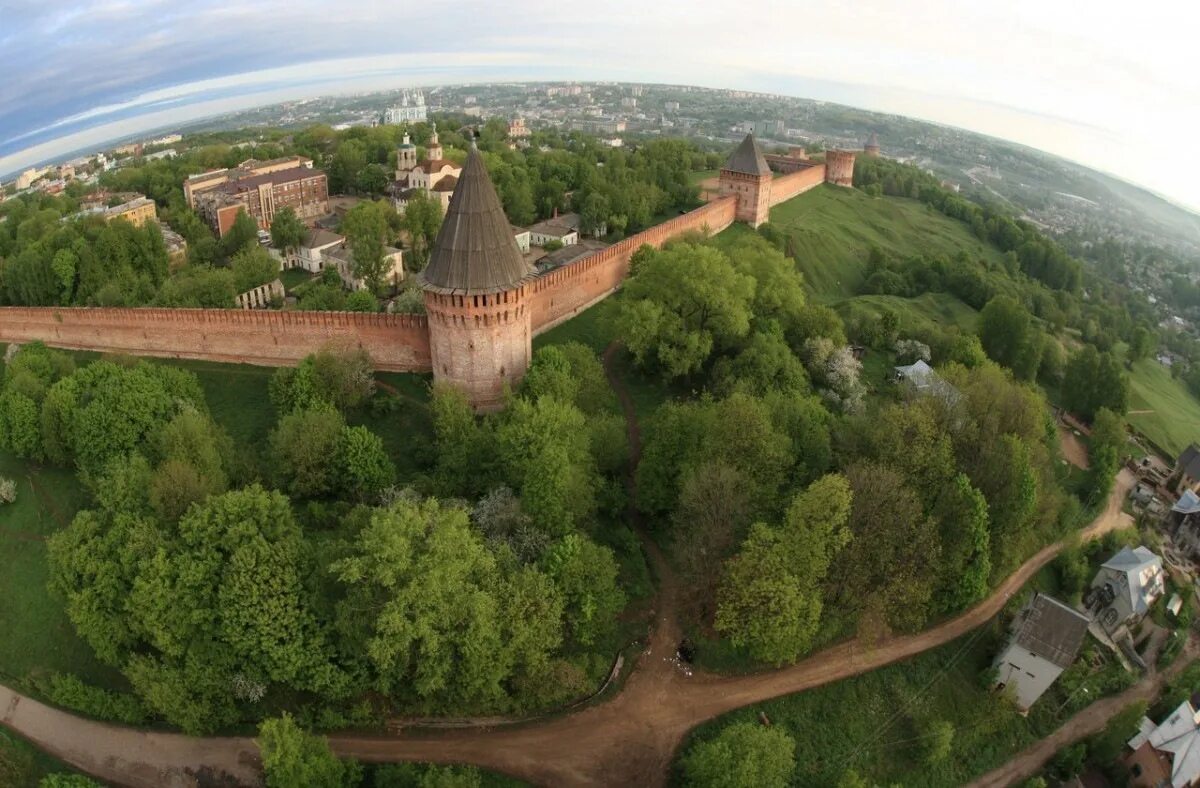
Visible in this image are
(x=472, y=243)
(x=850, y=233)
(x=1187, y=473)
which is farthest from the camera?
(x=850, y=233)

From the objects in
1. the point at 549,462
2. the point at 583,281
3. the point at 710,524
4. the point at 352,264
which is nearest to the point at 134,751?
the point at 549,462

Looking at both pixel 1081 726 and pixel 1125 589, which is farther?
pixel 1125 589

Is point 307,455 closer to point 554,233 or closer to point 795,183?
point 554,233

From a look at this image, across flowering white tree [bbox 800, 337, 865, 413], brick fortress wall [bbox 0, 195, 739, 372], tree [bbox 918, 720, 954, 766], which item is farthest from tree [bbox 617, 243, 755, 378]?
tree [bbox 918, 720, 954, 766]

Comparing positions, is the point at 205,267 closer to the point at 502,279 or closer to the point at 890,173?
the point at 502,279

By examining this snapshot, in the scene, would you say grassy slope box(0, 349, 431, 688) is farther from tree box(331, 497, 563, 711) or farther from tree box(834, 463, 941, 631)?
tree box(834, 463, 941, 631)

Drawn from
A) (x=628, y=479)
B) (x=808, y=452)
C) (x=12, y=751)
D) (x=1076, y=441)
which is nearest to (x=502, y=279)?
(x=628, y=479)

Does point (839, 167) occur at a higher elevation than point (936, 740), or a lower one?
higher
